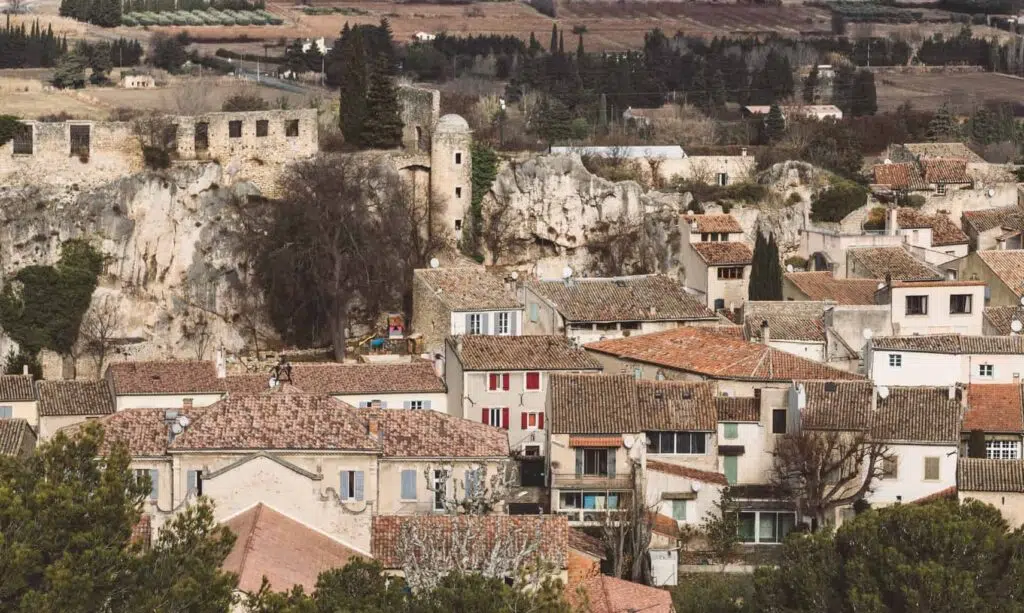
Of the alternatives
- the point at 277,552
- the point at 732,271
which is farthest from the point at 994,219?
the point at 277,552

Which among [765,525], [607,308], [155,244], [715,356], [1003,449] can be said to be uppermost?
[155,244]

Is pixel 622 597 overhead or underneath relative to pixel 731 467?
overhead

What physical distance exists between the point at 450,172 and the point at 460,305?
31.8ft

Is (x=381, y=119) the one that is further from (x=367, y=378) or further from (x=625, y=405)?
(x=625, y=405)

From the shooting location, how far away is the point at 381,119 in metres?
77.1

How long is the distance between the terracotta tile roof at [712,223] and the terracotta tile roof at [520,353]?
13.8 meters

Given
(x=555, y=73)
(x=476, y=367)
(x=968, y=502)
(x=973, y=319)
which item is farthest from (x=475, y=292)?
(x=555, y=73)

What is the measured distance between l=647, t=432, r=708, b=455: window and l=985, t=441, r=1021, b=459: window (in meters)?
6.45

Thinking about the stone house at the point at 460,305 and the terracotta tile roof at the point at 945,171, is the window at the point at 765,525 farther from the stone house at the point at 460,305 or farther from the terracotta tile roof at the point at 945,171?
the terracotta tile roof at the point at 945,171

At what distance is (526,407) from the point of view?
61.5 m

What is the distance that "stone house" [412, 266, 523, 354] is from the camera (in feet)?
221

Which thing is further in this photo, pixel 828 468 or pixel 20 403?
pixel 20 403

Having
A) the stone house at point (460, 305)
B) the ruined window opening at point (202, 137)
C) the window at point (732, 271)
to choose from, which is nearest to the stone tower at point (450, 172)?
the stone house at point (460, 305)

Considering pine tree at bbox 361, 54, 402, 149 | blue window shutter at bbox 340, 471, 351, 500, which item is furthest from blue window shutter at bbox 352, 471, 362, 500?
pine tree at bbox 361, 54, 402, 149
